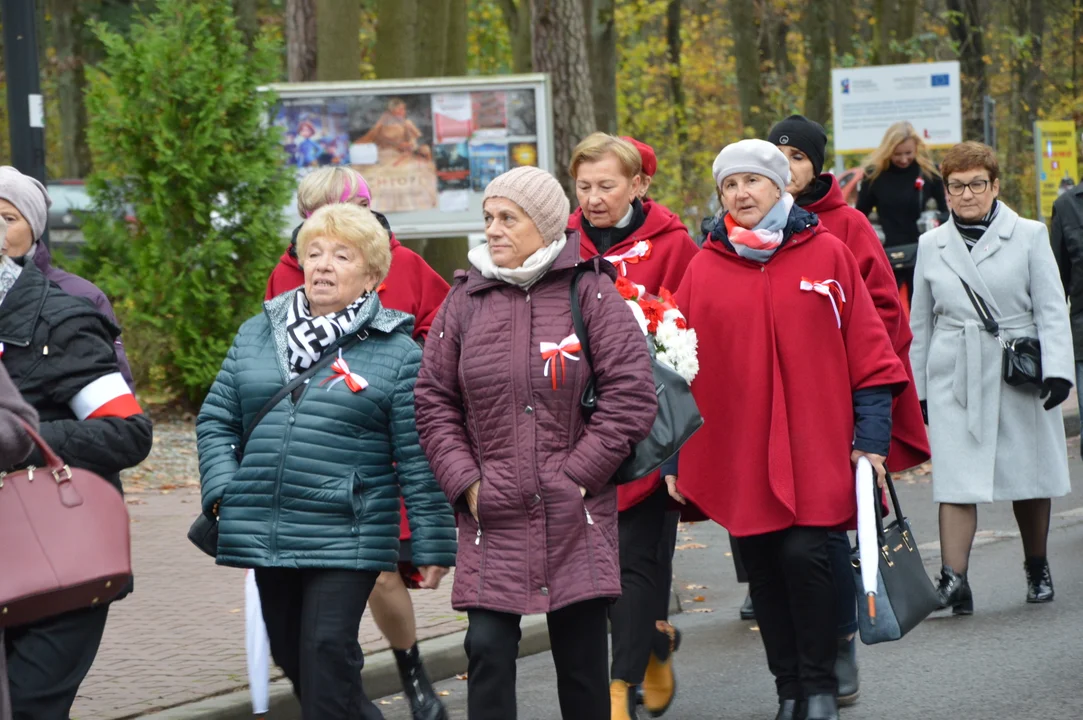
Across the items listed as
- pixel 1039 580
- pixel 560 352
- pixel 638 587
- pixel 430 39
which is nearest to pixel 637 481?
pixel 638 587

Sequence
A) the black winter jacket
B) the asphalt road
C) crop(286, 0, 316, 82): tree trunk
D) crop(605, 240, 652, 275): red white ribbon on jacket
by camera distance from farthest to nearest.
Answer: crop(286, 0, 316, 82): tree trunk
the asphalt road
crop(605, 240, 652, 275): red white ribbon on jacket
the black winter jacket

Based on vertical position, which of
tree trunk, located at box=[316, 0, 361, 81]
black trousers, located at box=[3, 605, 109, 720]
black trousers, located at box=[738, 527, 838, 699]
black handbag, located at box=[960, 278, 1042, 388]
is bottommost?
black trousers, located at box=[738, 527, 838, 699]

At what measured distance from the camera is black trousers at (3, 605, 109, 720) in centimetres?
394

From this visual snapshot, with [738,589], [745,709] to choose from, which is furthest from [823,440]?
[738,589]

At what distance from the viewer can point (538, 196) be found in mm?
4586

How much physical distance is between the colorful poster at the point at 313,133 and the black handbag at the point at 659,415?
978cm

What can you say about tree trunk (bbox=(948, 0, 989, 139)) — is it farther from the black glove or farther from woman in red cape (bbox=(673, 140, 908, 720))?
woman in red cape (bbox=(673, 140, 908, 720))

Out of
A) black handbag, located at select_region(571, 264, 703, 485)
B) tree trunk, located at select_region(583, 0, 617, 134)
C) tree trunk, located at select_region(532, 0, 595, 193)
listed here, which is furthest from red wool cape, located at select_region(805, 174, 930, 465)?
tree trunk, located at select_region(583, 0, 617, 134)

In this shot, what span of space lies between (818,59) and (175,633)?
2256cm

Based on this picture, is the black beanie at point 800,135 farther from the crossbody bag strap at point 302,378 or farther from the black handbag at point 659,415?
the crossbody bag strap at point 302,378

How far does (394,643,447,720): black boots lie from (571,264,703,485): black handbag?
4.63 feet

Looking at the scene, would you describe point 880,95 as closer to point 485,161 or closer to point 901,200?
point 485,161

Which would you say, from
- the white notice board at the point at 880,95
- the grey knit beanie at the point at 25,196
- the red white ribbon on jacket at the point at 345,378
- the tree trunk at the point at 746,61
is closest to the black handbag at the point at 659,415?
the red white ribbon on jacket at the point at 345,378

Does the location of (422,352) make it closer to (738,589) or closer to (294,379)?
(294,379)
